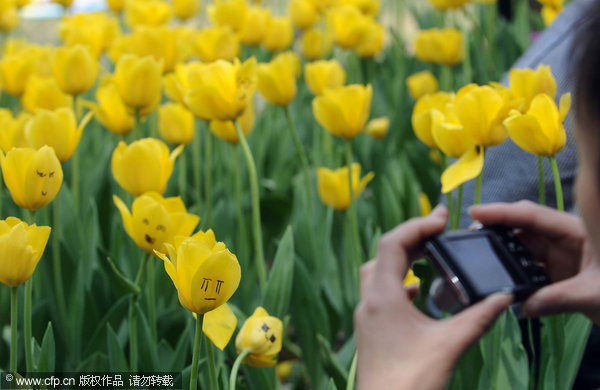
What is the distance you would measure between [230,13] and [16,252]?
1.45m

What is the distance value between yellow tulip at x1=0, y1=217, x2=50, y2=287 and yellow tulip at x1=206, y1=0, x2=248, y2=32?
4.64 ft

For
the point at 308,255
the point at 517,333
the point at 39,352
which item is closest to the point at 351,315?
the point at 308,255

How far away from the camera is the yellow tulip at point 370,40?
7.21 feet

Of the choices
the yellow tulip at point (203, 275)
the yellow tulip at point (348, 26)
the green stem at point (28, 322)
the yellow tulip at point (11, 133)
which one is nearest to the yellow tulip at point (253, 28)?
the yellow tulip at point (348, 26)

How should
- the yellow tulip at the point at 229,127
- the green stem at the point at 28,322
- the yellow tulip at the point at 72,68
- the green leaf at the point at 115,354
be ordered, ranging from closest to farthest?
1. the green stem at the point at 28,322
2. the green leaf at the point at 115,354
3. the yellow tulip at the point at 229,127
4. the yellow tulip at the point at 72,68

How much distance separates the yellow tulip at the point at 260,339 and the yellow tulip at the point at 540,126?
1.15 feet

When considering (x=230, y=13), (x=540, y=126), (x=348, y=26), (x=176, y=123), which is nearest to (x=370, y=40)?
(x=348, y=26)

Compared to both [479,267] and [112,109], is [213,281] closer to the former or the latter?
[479,267]

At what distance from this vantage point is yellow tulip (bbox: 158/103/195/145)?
155 cm

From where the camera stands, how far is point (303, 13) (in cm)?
253

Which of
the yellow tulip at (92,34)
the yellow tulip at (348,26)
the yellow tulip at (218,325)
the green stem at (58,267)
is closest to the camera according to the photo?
the yellow tulip at (218,325)

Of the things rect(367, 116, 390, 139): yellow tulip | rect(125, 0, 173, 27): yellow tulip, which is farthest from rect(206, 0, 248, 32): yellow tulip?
rect(367, 116, 390, 139): yellow tulip

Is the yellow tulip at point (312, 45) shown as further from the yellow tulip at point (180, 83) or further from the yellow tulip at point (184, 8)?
the yellow tulip at point (180, 83)

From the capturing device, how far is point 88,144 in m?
2.12
